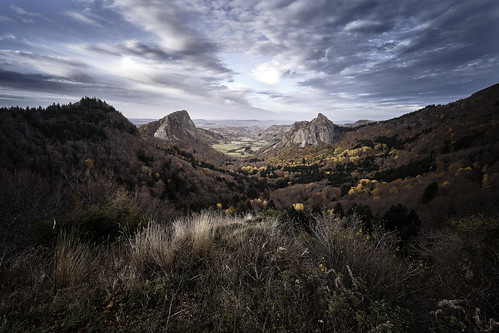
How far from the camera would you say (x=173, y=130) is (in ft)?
601

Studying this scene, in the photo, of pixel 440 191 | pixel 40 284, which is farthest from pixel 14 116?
pixel 440 191

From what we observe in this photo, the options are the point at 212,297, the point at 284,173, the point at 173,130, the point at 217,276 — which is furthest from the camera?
the point at 173,130

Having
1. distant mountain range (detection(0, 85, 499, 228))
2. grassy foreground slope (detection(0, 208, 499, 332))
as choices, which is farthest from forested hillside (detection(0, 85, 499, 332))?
distant mountain range (detection(0, 85, 499, 228))

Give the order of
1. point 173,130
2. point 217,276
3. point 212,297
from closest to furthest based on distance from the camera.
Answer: point 212,297 → point 217,276 → point 173,130

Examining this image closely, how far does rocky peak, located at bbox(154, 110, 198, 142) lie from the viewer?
174 m

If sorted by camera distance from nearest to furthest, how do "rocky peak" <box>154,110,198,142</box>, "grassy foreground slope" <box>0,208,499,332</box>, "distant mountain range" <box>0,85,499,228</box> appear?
1. "grassy foreground slope" <box>0,208,499,332</box>
2. "distant mountain range" <box>0,85,499,228</box>
3. "rocky peak" <box>154,110,198,142</box>

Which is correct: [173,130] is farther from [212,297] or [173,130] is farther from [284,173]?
[212,297]

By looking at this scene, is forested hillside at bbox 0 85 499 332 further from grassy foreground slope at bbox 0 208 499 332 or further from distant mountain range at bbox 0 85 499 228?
distant mountain range at bbox 0 85 499 228

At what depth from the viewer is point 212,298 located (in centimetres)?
290

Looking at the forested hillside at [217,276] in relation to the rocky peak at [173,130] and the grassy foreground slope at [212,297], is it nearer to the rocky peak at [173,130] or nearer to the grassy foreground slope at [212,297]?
the grassy foreground slope at [212,297]

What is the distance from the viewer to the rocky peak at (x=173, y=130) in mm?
174250

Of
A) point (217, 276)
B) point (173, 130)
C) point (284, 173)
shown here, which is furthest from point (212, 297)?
point (173, 130)

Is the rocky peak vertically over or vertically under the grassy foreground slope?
over

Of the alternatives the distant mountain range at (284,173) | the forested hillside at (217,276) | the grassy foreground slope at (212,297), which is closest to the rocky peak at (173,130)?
the distant mountain range at (284,173)
